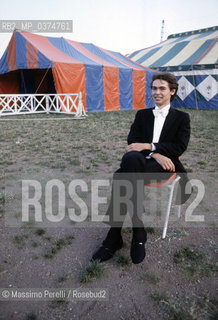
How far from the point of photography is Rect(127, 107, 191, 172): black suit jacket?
2008mm

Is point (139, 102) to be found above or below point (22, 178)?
above

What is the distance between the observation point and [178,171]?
210 cm

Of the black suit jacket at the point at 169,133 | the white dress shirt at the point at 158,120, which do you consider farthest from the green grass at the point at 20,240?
the white dress shirt at the point at 158,120

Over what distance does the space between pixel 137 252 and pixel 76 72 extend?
9.84 m

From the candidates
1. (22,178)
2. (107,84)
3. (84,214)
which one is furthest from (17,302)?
(107,84)

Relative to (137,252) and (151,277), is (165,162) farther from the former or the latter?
(151,277)

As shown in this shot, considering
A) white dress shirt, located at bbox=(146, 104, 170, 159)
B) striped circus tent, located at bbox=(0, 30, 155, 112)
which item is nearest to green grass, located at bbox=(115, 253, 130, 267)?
white dress shirt, located at bbox=(146, 104, 170, 159)

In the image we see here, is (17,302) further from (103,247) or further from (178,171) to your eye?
(178,171)

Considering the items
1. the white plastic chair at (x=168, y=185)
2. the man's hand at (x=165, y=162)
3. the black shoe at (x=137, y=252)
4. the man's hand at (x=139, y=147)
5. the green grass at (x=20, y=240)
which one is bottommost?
the green grass at (x=20, y=240)

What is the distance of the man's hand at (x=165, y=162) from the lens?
190 cm

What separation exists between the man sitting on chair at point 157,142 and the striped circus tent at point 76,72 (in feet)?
28.1

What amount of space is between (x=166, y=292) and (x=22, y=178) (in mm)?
2322

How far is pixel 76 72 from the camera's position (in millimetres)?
10414

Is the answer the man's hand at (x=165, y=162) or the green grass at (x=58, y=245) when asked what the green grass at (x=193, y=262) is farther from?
the green grass at (x=58, y=245)
